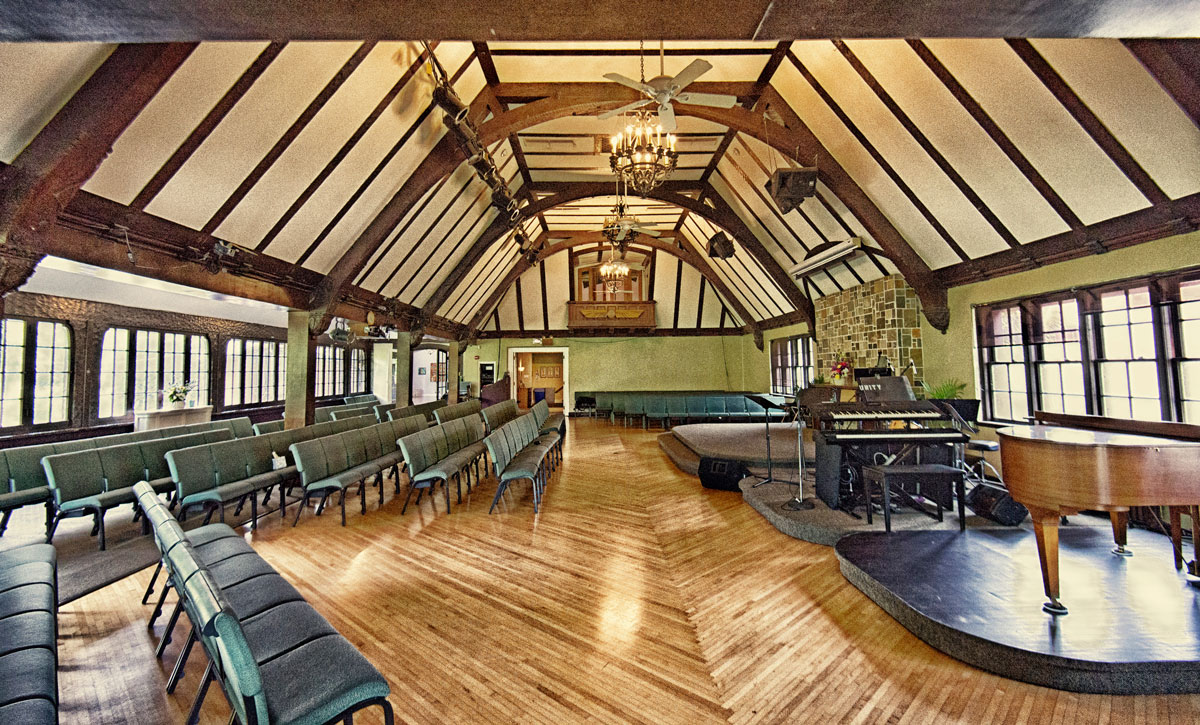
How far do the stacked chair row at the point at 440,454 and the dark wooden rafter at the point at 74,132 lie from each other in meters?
3.03

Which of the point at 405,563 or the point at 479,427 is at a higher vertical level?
the point at 479,427

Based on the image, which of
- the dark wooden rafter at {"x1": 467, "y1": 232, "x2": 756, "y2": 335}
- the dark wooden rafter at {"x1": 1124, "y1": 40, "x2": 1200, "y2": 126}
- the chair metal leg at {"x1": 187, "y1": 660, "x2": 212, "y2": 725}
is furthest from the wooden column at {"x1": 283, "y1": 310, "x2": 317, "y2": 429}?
the dark wooden rafter at {"x1": 1124, "y1": 40, "x2": 1200, "y2": 126}

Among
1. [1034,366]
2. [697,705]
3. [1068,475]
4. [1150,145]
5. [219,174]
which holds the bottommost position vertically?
[697,705]

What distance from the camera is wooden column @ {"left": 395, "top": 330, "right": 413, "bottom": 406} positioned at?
9953 millimetres

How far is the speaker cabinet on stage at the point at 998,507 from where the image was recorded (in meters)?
3.49

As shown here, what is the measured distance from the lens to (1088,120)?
3.53 meters

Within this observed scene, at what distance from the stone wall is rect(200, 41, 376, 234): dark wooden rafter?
25.0 ft

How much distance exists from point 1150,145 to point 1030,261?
5.34ft

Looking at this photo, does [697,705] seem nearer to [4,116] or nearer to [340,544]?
[340,544]

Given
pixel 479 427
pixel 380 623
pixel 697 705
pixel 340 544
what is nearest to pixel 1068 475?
pixel 697 705

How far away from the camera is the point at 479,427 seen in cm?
680

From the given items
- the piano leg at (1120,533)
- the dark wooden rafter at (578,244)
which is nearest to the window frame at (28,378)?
the dark wooden rafter at (578,244)

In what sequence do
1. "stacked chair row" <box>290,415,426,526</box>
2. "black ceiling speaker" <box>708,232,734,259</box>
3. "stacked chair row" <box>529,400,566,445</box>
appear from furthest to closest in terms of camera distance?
"black ceiling speaker" <box>708,232,734,259</box>
"stacked chair row" <box>529,400,566,445</box>
"stacked chair row" <box>290,415,426,526</box>

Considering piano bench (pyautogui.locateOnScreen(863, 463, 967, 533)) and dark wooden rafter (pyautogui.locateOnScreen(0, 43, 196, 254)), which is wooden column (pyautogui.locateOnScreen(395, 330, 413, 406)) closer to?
dark wooden rafter (pyautogui.locateOnScreen(0, 43, 196, 254))
